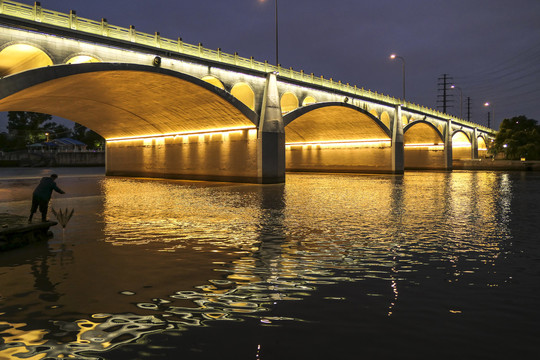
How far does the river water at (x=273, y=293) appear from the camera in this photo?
4.20 m

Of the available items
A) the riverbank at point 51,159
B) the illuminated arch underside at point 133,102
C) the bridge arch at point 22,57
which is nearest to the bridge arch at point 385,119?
the illuminated arch underside at point 133,102

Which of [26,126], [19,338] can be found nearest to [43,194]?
[19,338]

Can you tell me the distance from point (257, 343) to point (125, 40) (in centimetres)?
2575

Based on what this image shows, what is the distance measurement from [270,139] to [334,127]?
22394 millimetres

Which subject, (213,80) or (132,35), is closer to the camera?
(132,35)

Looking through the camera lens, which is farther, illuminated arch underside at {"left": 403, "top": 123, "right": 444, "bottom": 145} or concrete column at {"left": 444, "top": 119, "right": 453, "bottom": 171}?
concrete column at {"left": 444, "top": 119, "right": 453, "bottom": 171}

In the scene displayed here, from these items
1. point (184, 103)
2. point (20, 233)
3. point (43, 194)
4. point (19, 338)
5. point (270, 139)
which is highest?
point (184, 103)

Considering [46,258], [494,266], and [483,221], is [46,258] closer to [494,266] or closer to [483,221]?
[494,266]

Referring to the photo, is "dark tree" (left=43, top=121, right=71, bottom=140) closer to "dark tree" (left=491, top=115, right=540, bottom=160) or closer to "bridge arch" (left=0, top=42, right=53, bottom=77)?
"bridge arch" (left=0, top=42, right=53, bottom=77)

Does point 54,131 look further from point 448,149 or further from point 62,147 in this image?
point 448,149

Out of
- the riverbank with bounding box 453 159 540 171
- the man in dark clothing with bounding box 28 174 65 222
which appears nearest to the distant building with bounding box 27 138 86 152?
the riverbank with bounding box 453 159 540 171

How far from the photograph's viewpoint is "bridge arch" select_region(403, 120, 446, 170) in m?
69.5

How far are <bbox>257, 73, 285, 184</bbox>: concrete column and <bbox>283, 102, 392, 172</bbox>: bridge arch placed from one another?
11.5 meters

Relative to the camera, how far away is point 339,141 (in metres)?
59.5
